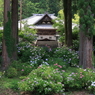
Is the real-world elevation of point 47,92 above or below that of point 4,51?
below

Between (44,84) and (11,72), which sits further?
(11,72)

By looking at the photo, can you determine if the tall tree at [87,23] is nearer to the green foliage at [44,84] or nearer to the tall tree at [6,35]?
the green foliage at [44,84]

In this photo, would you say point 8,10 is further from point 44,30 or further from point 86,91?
point 44,30

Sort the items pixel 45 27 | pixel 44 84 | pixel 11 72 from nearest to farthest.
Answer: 1. pixel 44 84
2. pixel 11 72
3. pixel 45 27

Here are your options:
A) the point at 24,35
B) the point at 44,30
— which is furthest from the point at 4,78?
the point at 44,30

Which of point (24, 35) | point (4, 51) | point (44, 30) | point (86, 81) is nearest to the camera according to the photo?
point (86, 81)

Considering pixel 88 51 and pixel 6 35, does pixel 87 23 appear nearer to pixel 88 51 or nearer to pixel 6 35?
pixel 88 51

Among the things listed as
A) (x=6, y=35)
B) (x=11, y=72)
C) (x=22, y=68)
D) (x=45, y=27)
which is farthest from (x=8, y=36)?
(x=45, y=27)

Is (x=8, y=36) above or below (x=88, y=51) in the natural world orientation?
above

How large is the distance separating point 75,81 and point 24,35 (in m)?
14.1

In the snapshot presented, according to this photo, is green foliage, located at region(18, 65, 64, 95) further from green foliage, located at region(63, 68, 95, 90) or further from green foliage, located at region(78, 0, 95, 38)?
green foliage, located at region(78, 0, 95, 38)

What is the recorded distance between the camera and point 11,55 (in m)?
10.4

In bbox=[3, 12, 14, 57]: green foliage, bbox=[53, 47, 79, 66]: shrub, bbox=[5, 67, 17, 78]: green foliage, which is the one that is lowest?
bbox=[5, 67, 17, 78]: green foliage

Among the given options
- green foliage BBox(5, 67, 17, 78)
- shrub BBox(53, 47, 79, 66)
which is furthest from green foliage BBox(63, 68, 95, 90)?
shrub BBox(53, 47, 79, 66)
